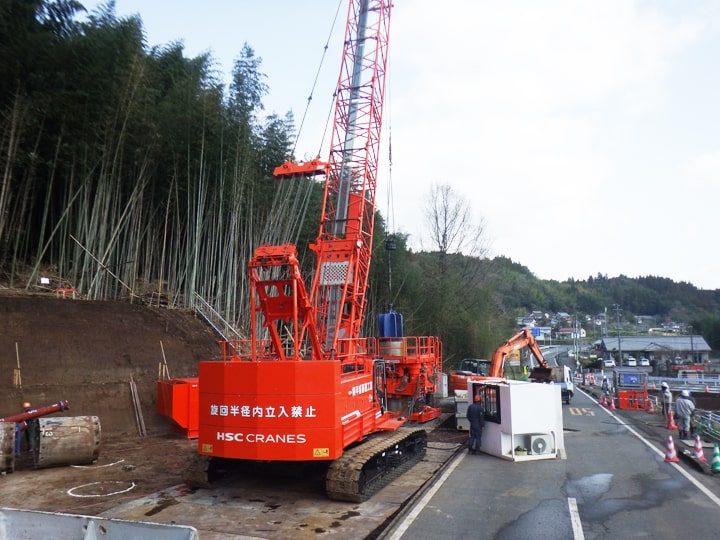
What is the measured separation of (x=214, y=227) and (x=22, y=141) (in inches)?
223

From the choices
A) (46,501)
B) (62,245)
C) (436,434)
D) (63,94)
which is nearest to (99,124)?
(63,94)

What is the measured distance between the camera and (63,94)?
12.1 meters

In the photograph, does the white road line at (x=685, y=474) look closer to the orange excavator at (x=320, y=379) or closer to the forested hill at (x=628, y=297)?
the orange excavator at (x=320, y=379)

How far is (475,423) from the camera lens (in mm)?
10383

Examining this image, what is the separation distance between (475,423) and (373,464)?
311 cm

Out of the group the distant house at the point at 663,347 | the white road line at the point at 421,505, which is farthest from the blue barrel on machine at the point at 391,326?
the distant house at the point at 663,347

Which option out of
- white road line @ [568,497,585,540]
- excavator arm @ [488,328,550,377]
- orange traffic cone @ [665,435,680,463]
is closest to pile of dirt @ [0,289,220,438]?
excavator arm @ [488,328,550,377]

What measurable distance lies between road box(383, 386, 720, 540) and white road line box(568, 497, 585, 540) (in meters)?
0.01

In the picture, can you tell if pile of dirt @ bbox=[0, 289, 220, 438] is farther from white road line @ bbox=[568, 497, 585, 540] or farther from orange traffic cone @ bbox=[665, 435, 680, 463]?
orange traffic cone @ bbox=[665, 435, 680, 463]

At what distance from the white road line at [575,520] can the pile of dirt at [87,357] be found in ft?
30.3

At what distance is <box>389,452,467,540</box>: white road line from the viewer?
5.87m

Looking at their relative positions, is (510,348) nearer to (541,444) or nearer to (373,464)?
(541,444)

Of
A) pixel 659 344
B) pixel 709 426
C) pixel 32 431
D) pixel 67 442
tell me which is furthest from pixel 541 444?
pixel 659 344

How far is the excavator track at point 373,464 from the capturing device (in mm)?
6949
